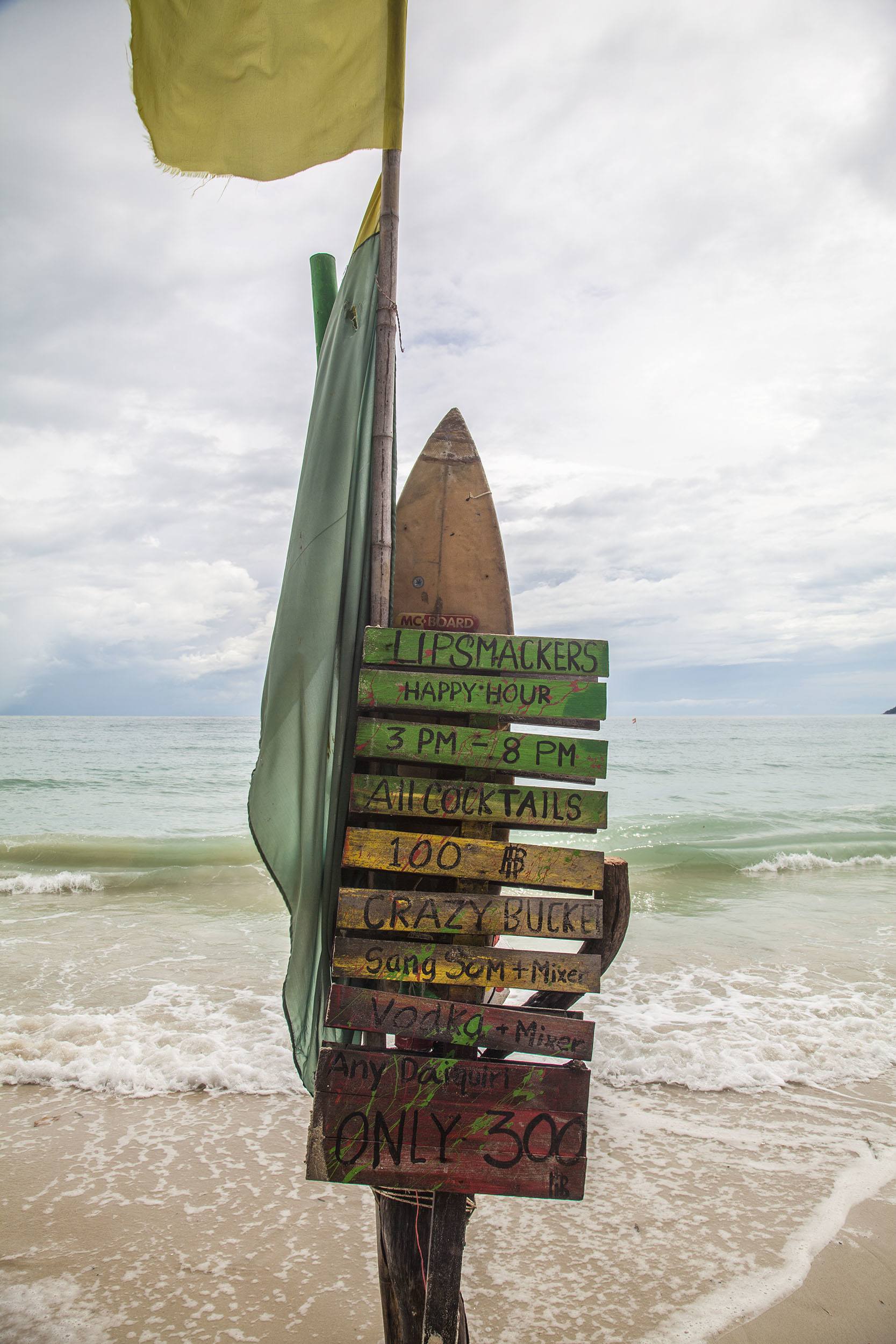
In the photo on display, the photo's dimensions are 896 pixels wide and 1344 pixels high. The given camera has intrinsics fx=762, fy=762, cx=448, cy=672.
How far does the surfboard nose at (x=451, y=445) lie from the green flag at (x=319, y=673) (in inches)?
24.6

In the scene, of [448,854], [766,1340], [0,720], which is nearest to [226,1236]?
[766,1340]

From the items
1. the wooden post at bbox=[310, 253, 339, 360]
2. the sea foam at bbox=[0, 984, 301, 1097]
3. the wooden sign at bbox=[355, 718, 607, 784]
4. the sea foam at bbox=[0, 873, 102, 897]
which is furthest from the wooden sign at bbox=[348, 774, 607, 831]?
the sea foam at bbox=[0, 873, 102, 897]

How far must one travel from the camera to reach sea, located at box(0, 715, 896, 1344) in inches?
140

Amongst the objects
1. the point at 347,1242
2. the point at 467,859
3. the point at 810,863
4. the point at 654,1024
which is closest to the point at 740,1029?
the point at 654,1024

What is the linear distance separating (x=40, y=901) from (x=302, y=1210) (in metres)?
8.15

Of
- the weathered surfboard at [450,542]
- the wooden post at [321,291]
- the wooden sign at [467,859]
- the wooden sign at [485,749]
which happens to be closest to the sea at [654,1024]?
the wooden sign at [467,859]

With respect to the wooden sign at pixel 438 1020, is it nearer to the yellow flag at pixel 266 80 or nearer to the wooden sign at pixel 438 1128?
the wooden sign at pixel 438 1128

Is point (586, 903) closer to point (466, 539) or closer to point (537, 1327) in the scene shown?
point (466, 539)

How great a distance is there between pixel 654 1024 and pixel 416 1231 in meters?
4.14

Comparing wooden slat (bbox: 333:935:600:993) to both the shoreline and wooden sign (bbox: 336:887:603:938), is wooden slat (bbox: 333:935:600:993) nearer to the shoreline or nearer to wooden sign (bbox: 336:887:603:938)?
wooden sign (bbox: 336:887:603:938)

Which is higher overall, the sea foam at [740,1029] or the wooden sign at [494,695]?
the wooden sign at [494,695]

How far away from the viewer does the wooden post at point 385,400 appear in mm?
2699

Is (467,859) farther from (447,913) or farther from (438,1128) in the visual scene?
(438,1128)

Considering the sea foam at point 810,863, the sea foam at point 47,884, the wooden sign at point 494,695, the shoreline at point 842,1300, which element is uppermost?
the wooden sign at point 494,695
